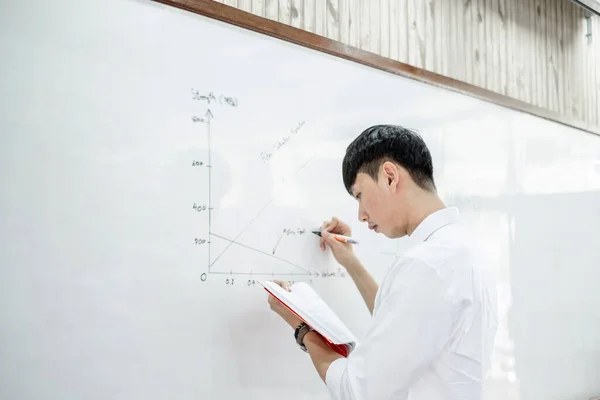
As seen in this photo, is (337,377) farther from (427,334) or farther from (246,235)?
(246,235)

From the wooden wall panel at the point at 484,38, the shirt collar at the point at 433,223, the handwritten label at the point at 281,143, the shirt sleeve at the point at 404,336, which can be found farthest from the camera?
the wooden wall panel at the point at 484,38

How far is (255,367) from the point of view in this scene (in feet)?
4.36

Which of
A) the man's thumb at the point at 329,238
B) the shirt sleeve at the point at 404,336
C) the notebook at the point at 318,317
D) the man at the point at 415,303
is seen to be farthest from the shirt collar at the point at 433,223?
the man's thumb at the point at 329,238

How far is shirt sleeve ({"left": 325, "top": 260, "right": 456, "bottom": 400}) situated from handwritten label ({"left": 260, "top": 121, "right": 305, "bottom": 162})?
48cm

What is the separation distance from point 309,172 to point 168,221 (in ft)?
1.34

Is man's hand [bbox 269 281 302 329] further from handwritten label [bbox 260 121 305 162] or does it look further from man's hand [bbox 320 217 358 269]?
handwritten label [bbox 260 121 305 162]

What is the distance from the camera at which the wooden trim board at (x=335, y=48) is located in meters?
1.29

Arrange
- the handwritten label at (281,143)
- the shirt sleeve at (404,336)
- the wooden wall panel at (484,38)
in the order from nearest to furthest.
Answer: the shirt sleeve at (404,336) → the handwritten label at (281,143) → the wooden wall panel at (484,38)

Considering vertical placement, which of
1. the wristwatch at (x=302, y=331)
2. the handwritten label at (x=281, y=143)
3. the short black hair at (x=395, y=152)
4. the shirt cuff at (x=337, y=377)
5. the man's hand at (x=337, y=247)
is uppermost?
the handwritten label at (x=281, y=143)

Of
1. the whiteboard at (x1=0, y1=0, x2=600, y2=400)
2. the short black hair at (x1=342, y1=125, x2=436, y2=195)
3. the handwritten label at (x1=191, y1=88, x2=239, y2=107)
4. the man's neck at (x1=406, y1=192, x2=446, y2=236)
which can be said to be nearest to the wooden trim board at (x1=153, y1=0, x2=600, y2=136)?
the whiteboard at (x1=0, y1=0, x2=600, y2=400)

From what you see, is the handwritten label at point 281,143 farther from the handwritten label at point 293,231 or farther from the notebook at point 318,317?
the notebook at point 318,317

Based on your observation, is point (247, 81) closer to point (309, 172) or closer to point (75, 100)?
point (309, 172)

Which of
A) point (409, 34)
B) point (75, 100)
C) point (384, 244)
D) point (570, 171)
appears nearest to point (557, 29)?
point (570, 171)

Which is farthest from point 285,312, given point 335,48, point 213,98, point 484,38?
point 484,38
